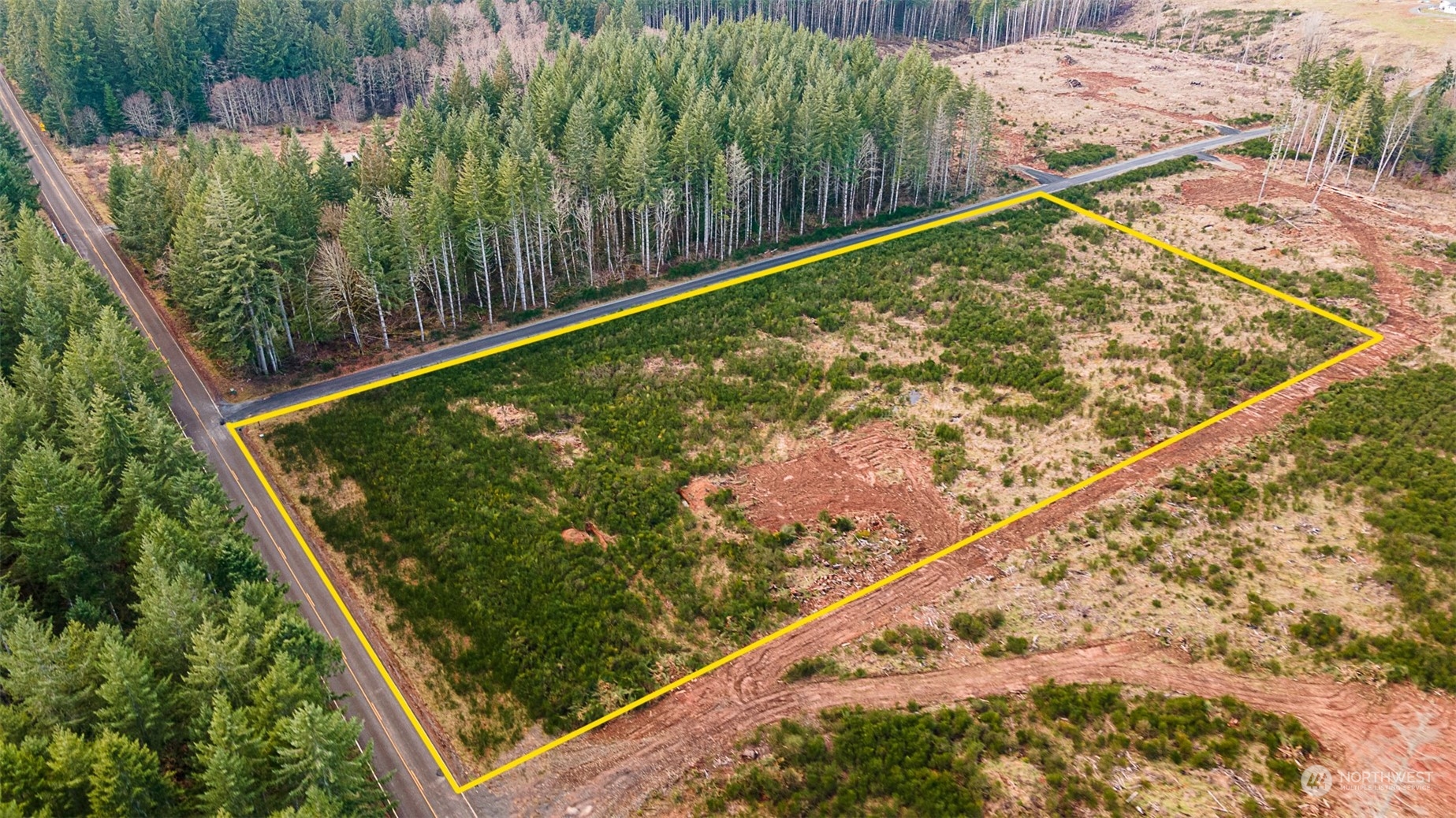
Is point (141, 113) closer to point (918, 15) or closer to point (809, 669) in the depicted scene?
point (809, 669)

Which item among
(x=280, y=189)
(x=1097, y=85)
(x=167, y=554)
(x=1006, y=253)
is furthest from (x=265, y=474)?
(x=1097, y=85)

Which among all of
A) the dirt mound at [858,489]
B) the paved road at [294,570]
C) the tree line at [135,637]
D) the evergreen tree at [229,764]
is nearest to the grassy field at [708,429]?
the dirt mound at [858,489]

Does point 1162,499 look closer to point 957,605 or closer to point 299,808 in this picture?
point 957,605

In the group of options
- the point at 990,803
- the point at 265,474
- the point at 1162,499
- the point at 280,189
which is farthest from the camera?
the point at 280,189

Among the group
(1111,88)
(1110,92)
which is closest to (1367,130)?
(1110,92)

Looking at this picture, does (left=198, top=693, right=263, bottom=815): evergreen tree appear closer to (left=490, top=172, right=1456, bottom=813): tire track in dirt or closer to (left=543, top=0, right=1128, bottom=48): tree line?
(left=490, top=172, right=1456, bottom=813): tire track in dirt
